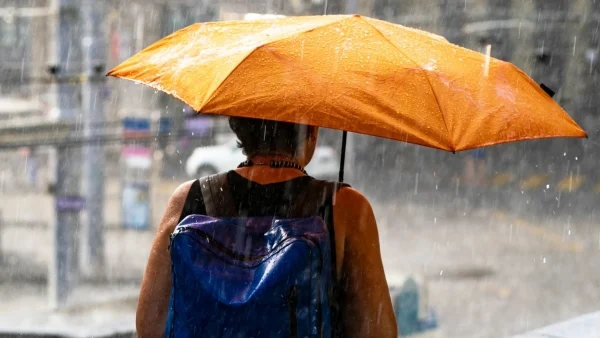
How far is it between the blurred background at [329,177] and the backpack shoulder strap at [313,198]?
1480mm

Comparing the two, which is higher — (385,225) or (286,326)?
(286,326)

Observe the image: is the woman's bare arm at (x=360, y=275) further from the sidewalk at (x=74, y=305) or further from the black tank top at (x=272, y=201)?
the sidewalk at (x=74, y=305)

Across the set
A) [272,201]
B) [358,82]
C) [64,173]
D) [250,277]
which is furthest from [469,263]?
[250,277]

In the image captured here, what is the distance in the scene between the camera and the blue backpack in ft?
7.02

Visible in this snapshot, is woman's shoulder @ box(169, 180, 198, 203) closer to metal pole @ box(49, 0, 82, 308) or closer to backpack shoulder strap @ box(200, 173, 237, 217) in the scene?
backpack shoulder strap @ box(200, 173, 237, 217)

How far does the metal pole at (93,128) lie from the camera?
336 inches

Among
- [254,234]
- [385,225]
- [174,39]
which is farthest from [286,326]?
[385,225]

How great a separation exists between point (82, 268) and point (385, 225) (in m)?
5.41

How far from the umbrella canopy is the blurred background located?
41.4 inches

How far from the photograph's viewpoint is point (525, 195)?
1750 centimetres

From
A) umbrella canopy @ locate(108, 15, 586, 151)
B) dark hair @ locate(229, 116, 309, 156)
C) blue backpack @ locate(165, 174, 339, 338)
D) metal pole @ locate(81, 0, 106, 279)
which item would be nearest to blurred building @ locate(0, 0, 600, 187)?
metal pole @ locate(81, 0, 106, 279)

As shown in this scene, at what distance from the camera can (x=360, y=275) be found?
2.36 m

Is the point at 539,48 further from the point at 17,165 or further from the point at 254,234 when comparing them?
the point at 254,234

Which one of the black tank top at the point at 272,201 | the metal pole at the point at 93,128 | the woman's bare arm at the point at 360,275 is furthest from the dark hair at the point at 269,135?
the metal pole at the point at 93,128
